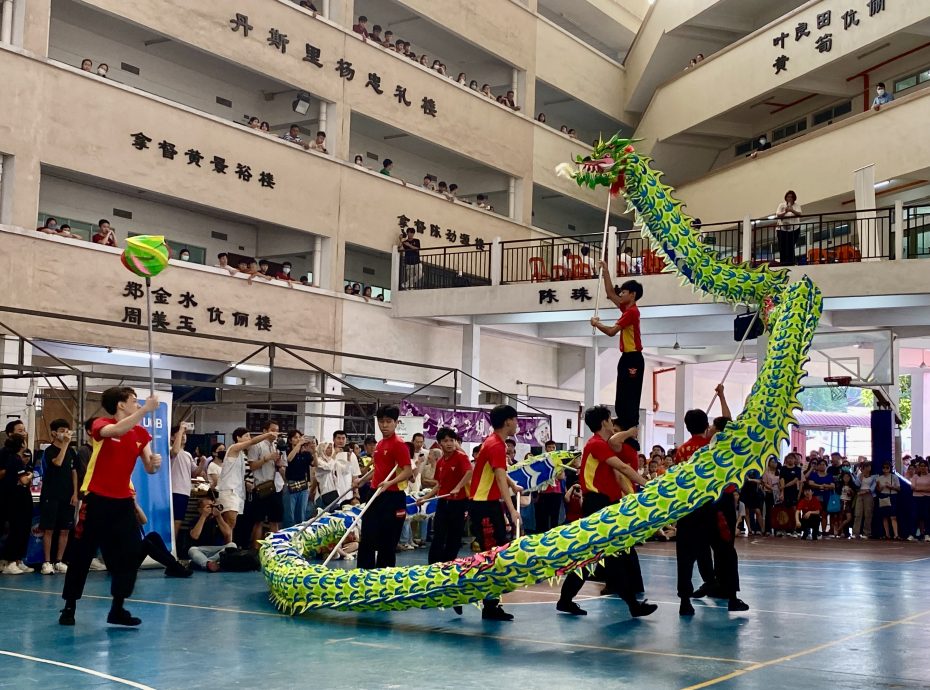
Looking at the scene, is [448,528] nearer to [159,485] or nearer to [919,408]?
[159,485]

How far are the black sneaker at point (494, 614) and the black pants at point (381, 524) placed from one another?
3.43 feet

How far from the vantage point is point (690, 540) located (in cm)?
962

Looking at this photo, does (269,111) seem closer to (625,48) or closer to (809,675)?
(625,48)

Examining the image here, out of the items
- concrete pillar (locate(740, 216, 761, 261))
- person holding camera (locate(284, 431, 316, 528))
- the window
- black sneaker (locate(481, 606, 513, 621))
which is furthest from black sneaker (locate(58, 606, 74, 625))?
the window

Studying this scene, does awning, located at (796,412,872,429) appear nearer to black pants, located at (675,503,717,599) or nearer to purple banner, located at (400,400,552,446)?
purple banner, located at (400,400,552,446)

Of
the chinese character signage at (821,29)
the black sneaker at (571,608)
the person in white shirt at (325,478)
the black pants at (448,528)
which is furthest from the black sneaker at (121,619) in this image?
the chinese character signage at (821,29)

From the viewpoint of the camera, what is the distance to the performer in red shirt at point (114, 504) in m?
8.18

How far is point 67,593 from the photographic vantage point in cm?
840

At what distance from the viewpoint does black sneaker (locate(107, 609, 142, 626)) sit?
8297mm

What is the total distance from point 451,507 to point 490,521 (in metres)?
0.71

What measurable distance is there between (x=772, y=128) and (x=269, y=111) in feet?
50.1

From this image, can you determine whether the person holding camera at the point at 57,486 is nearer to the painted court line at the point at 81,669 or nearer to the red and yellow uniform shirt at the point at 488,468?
the painted court line at the point at 81,669

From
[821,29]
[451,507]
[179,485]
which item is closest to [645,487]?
[451,507]

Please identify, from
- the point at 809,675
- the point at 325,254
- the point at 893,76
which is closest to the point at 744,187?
the point at 893,76
